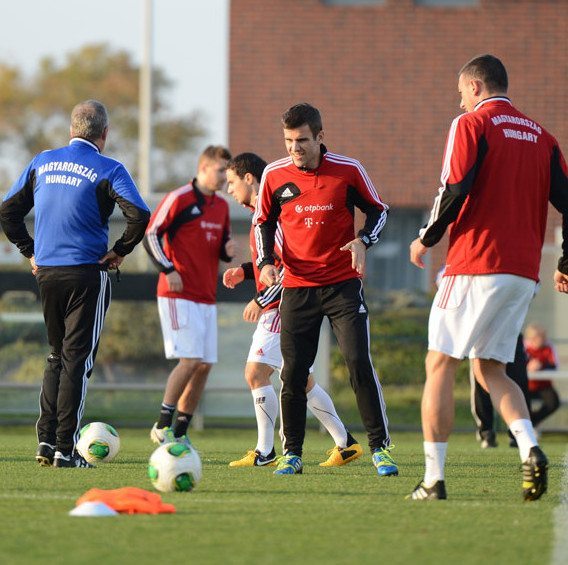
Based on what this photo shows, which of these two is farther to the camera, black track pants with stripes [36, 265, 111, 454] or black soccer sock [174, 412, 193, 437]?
black soccer sock [174, 412, 193, 437]

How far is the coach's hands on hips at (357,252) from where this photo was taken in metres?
8.05

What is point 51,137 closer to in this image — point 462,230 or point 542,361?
point 542,361

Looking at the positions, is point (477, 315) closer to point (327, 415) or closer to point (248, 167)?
point (327, 415)

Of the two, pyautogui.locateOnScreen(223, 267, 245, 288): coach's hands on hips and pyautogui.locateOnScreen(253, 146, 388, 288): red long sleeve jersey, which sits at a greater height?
pyautogui.locateOnScreen(253, 146, 388, 288): red long sleeve jersey

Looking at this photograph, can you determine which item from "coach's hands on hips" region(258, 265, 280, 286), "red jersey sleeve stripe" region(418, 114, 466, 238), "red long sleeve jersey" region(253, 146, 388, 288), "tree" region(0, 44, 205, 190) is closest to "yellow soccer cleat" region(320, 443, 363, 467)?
"red long sleeve jersey" region(253, 146, 388, 288)

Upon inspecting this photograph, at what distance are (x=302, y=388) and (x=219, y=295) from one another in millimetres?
7680

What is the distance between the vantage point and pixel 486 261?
6852 millimetres

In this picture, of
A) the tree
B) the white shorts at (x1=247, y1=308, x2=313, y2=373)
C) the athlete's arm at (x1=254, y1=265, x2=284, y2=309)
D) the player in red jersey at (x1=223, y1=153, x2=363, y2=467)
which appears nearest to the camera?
the athlete's arm at (x1=254, y1=265, x2=284, y2=309)

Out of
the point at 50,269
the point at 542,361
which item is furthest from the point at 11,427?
the point at 50,269

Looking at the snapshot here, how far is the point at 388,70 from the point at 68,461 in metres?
15.6

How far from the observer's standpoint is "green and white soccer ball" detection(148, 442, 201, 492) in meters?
7.17

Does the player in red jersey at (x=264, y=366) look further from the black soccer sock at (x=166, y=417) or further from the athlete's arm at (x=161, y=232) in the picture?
the black soccer sock at (x=166, y=417)

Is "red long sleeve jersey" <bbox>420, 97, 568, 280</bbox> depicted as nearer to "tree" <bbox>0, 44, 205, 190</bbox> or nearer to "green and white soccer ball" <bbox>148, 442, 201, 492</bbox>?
"green and white soccer ball" <bbox>148, 442, 201, 492</bbox>

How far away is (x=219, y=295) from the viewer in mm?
16172
